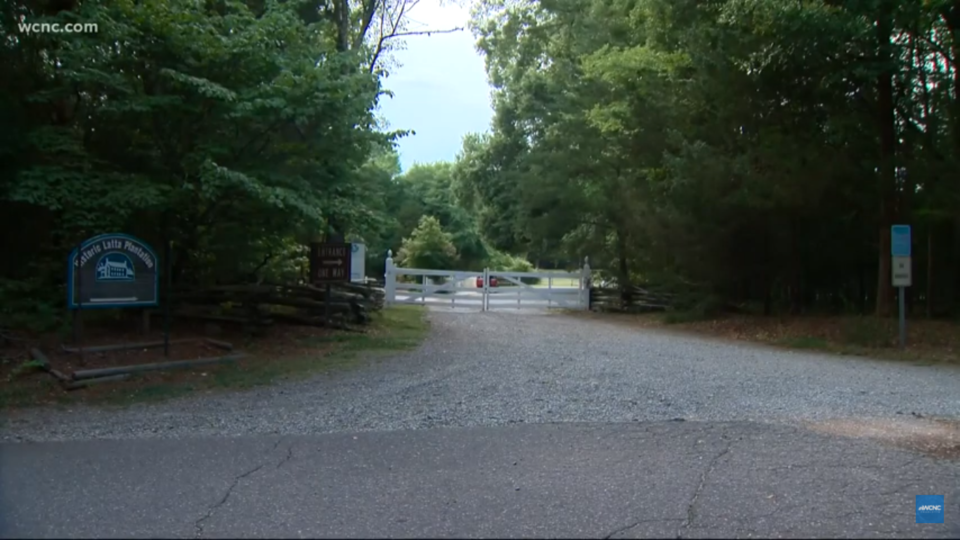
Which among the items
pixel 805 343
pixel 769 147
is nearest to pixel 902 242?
pixel 805 343

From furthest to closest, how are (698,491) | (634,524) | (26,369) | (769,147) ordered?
(769,147) → (26,369) → (698,491) → (634,524)

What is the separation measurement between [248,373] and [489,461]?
5.92 metres

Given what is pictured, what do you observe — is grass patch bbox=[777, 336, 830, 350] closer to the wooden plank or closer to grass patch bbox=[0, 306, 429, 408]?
grass patch bbox=[0, 306, 429, 408]

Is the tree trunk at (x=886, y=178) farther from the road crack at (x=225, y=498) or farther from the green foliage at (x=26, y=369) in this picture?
the green foliage at (x=26, y=369)

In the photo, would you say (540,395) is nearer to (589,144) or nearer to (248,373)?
(248,373)

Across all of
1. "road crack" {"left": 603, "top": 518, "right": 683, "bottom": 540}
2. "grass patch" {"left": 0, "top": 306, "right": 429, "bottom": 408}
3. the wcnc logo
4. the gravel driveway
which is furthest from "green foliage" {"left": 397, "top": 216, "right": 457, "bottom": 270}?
"road crack" {"left": 603, "top": 518, "right": 683, "bottom": 540}

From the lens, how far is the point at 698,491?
5898mm

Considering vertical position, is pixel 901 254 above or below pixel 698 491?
above

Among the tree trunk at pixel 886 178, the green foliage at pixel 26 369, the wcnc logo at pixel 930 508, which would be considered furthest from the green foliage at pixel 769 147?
the green foliage at pixel 26 369

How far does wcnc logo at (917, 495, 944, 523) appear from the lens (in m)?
5.45

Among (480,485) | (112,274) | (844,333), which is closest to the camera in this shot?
(480,485)

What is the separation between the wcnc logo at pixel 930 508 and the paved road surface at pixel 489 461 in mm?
80

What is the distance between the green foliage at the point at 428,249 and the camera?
43.4m

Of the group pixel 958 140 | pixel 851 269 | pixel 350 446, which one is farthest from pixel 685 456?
pixel 851 269
